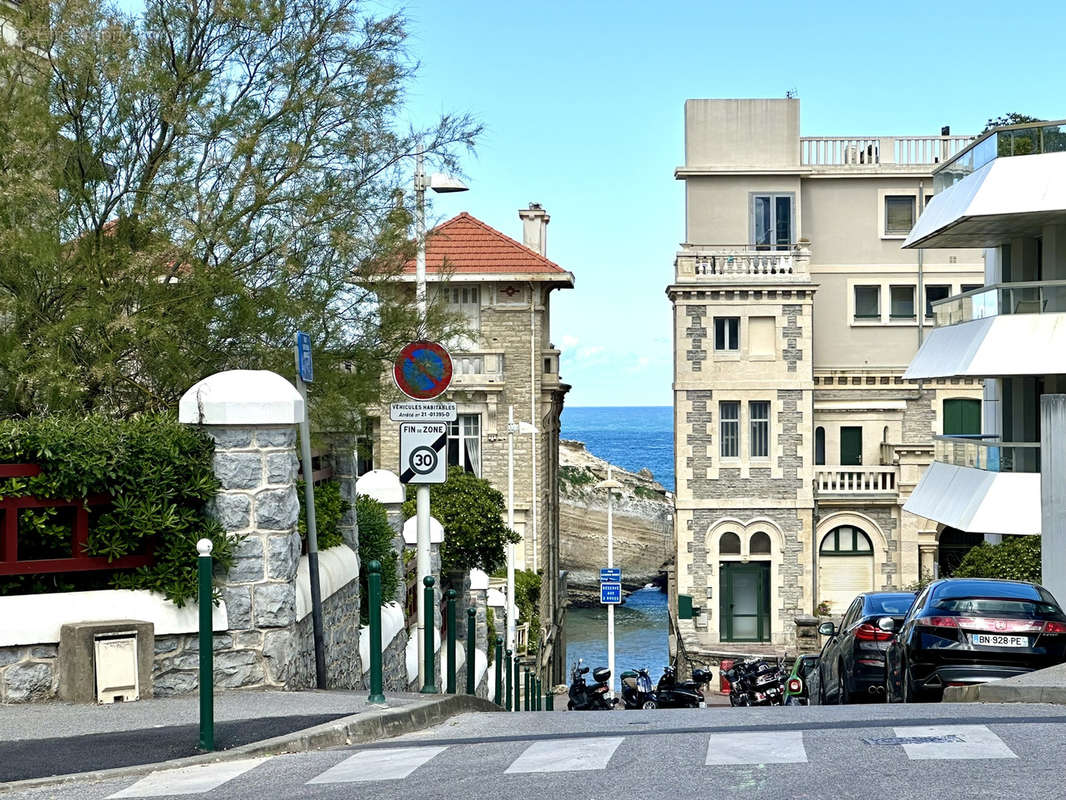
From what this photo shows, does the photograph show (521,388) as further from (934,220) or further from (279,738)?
(279,738)

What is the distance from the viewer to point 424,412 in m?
13.6

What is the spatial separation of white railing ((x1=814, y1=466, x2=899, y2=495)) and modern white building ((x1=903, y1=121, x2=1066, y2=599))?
55.9 ft

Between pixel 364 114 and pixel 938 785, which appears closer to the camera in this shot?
pixel 938 785

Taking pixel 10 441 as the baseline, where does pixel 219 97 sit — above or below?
above

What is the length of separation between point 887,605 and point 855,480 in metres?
28.4

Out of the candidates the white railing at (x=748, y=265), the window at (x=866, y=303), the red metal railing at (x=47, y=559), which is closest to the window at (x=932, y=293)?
the window at (x=866, y=303)

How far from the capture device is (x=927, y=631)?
47.1ft

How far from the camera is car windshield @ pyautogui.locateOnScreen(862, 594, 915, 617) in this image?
1842 centimetres

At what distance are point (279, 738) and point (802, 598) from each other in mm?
38571

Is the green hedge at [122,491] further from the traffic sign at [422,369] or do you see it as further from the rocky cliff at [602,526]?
the rocky cliff at [602,526]

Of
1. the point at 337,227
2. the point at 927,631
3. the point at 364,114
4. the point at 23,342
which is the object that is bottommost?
the point at 927,631

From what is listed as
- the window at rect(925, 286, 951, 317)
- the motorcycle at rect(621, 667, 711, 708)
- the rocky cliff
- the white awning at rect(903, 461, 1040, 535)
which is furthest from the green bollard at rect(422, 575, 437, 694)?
the rocky cliff

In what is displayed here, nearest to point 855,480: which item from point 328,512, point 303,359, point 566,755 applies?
point 328,512

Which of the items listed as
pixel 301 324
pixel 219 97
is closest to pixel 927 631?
pixel 301 324
